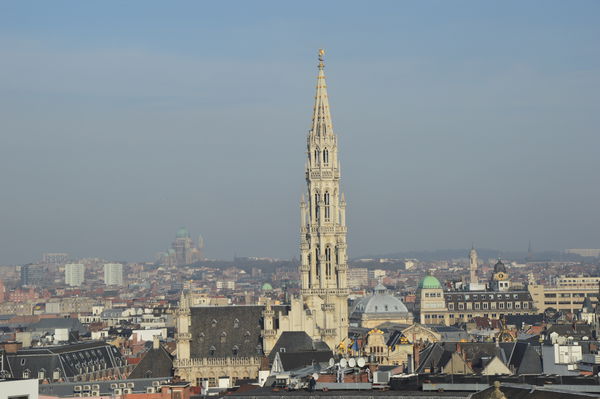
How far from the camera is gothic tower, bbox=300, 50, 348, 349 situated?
17038 cm

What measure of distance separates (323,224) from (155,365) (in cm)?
3842

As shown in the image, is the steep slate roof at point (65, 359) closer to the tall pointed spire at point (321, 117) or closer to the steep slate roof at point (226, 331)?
the steep slate roof at point (226, 331)

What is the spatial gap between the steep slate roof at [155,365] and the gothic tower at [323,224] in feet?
92.0

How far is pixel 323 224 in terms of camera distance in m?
172

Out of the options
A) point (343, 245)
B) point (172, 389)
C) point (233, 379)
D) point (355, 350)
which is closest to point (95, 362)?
point (233, 379)

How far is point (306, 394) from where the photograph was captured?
6975 cm

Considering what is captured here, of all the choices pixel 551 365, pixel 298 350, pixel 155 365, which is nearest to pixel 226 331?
pixel 155 365

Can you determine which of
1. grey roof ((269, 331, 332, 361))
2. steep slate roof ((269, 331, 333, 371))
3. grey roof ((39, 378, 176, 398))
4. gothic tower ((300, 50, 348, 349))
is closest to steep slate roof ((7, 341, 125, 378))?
grey roof ((39, 378, 176, 398))

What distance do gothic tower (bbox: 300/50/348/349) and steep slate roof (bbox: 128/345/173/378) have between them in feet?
92.0

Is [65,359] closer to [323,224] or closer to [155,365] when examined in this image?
[155,365]

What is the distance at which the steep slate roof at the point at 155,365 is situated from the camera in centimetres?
13475

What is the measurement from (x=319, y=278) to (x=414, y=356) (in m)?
54.1

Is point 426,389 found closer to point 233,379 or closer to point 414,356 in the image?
point 414,356

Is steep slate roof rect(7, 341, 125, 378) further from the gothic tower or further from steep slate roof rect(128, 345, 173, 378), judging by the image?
the gothic tower
